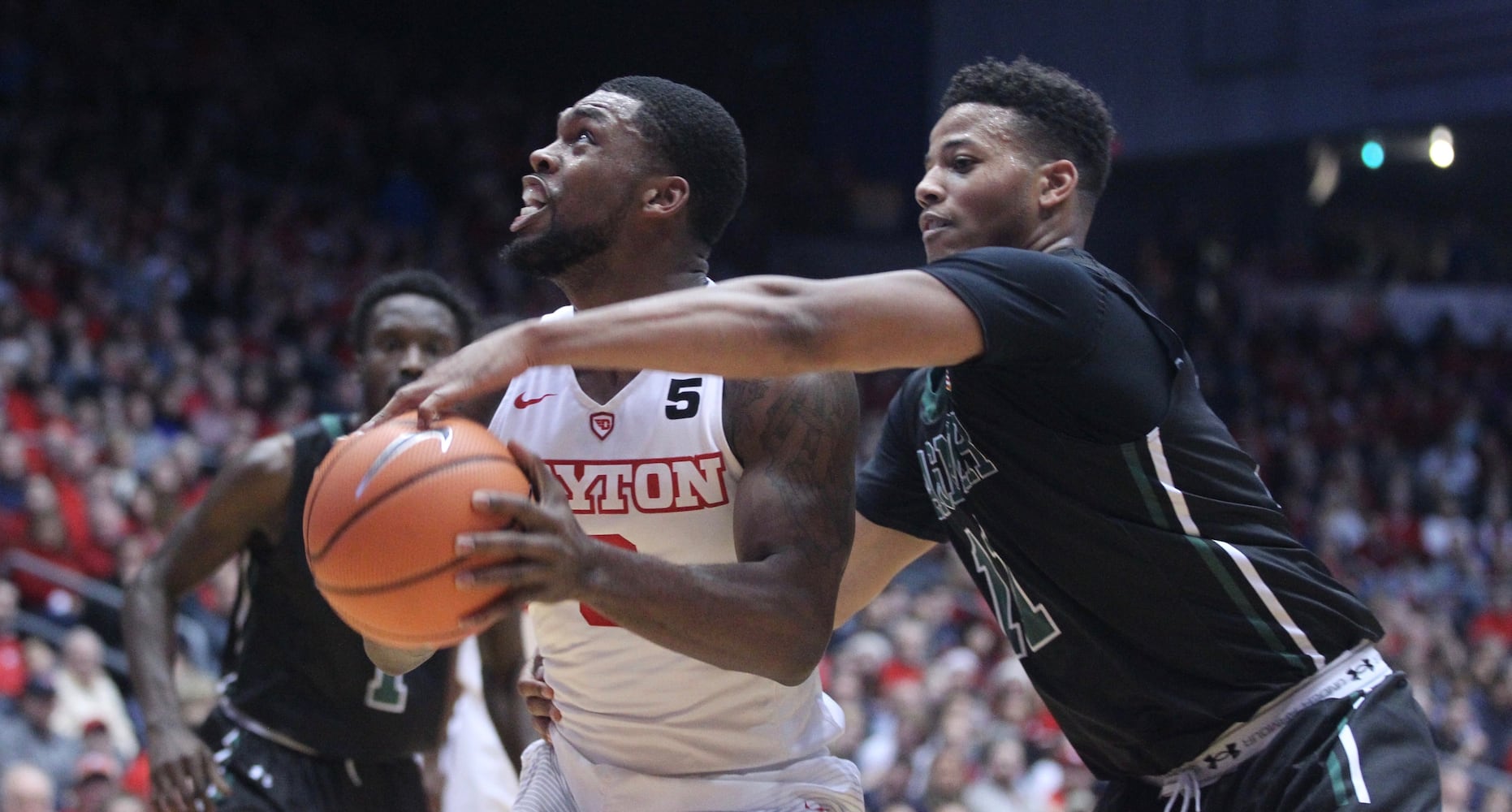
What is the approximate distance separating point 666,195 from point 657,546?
0.72m

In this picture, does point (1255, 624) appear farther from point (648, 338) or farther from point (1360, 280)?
point (1360, 280)

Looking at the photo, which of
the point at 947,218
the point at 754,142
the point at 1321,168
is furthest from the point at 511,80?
the point at 947,218

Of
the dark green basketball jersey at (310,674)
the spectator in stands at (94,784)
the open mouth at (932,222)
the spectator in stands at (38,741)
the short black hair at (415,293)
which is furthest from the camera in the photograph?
the spectator in stands at (38,741)

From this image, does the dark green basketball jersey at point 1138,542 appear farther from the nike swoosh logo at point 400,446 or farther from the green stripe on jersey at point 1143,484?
the nike swoosh logo at point 400,446

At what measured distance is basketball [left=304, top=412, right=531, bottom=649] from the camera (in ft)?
7.48

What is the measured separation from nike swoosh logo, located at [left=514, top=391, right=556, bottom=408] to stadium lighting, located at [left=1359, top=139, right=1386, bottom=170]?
16.5 m

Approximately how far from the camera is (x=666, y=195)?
3.09 meters

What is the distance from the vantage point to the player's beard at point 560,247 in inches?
118

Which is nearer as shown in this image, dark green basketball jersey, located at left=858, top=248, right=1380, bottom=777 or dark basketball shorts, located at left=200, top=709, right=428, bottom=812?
dark green basketball jersey, located at left=858, top=248, right=1380, bottom=777

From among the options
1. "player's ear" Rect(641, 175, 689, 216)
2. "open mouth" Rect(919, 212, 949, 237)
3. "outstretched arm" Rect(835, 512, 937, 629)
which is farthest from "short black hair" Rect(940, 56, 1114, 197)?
"outstretched arm" Rect(835, 512, 937, 629)

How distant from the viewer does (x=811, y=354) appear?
234cm

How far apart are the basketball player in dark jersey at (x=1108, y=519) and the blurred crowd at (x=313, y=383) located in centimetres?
464

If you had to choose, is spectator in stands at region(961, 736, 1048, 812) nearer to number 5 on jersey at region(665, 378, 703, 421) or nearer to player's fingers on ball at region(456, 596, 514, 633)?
number 5 on jersey at region(665, 378, 703, 421)

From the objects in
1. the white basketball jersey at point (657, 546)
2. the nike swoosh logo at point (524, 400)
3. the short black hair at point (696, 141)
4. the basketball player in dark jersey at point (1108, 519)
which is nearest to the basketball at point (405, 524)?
the basketball player in dark jersey at point (1108, 519)
